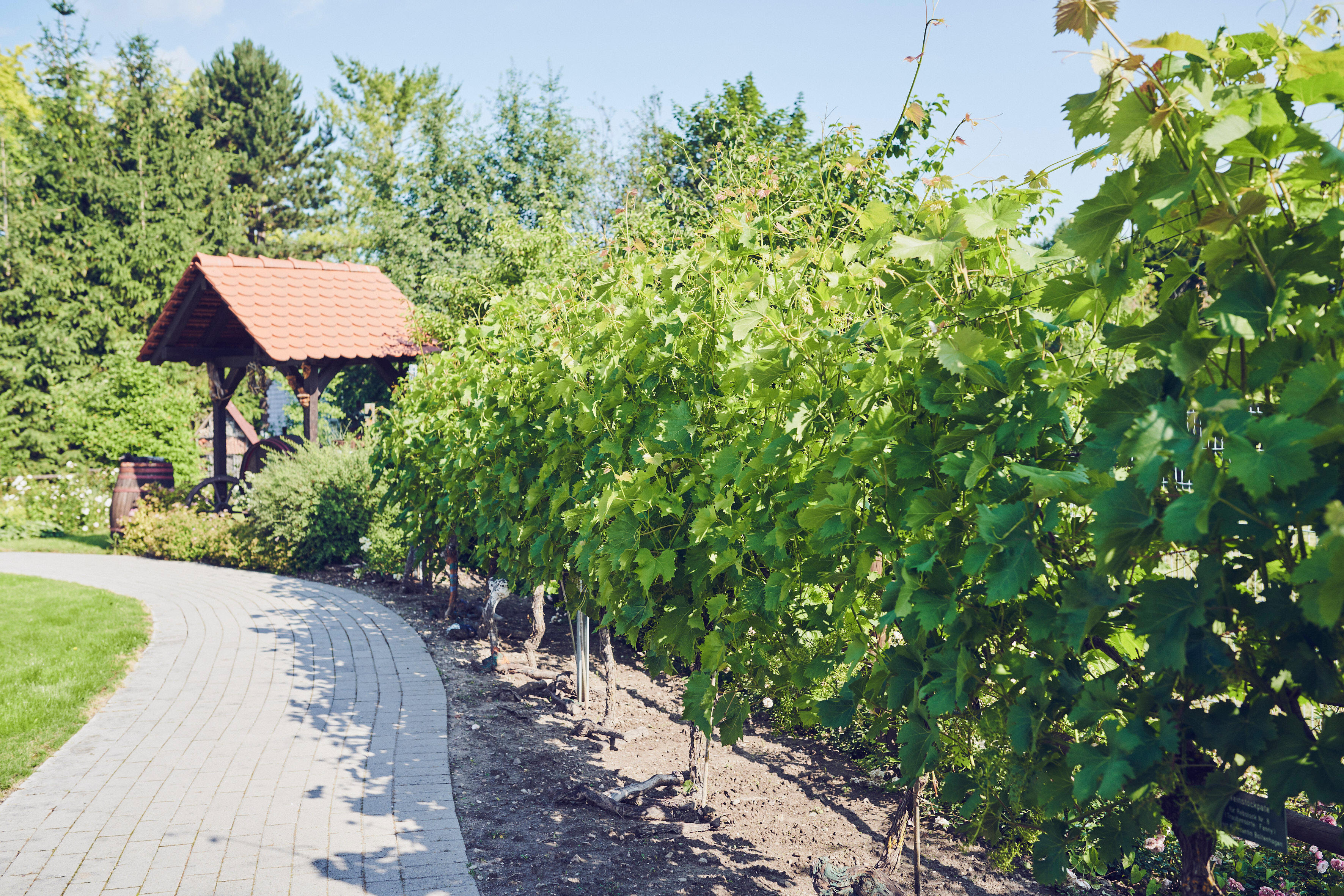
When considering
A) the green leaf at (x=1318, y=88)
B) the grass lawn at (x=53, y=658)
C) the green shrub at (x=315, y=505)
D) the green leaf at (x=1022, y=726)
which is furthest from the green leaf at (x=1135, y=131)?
the green shrub at (x=315, y=505)

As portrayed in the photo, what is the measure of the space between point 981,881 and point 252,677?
17.4 ft

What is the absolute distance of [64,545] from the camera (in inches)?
548

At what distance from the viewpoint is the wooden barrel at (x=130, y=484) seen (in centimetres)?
1300

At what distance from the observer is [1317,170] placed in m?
1.10

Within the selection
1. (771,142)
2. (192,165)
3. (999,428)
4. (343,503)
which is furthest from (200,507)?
(192,165)

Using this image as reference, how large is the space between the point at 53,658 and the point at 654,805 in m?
5.67

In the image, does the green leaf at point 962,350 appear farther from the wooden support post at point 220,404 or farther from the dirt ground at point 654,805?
the wooden support post at point 220,404

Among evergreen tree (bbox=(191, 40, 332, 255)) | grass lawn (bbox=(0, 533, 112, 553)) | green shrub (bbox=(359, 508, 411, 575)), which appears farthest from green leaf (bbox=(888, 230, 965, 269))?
evergreen tree (bbox=(191, 40, 332, 255))

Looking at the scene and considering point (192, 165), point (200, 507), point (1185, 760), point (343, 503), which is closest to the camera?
point (1185, 760)

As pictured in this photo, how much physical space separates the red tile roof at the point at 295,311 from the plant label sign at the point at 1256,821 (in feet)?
36.0

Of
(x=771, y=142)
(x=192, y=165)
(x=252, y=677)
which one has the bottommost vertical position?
(x=252, y=677)

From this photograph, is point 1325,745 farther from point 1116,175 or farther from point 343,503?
point 343,503

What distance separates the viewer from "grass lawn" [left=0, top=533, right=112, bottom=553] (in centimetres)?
1336

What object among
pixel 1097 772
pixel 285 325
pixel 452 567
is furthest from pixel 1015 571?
pixel 285 325
